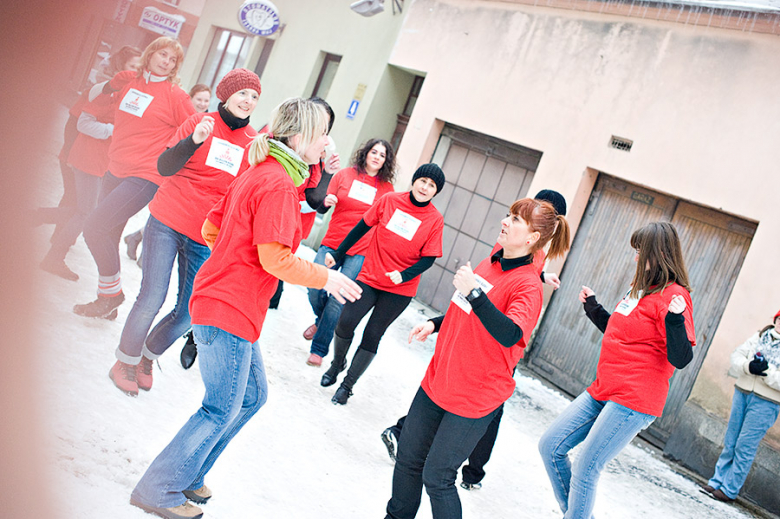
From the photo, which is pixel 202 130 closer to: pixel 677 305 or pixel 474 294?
pixel 474 294

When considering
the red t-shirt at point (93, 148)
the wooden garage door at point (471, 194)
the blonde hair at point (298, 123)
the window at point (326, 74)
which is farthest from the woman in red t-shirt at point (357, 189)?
the window at point (326, 74)

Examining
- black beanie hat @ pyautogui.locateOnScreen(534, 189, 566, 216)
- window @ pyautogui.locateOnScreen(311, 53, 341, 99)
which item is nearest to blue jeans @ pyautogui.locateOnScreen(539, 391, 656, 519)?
black beanie hat @ pyautogui.locateOnScreen(534, 189, 566, 216)

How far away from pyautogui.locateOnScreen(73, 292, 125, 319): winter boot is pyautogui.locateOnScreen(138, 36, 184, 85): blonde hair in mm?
1658

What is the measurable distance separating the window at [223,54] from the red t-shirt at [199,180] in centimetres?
1146

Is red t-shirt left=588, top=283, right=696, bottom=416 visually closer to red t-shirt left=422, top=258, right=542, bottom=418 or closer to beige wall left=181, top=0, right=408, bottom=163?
red t-shirt left=422, top=258, right=542, bottom=418

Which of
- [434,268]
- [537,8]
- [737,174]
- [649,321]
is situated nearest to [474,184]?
[434,268]

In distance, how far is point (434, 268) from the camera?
→ 9.04 m

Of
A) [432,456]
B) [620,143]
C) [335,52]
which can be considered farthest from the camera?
[335,52]

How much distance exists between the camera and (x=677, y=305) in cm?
283

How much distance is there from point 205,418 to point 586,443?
6.36 ft

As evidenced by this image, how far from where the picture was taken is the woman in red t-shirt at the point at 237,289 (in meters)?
2.18

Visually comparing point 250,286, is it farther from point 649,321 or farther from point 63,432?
point 649,321

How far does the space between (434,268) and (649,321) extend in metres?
6.04

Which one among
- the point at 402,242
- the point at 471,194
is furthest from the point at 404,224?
the point at 471,194
